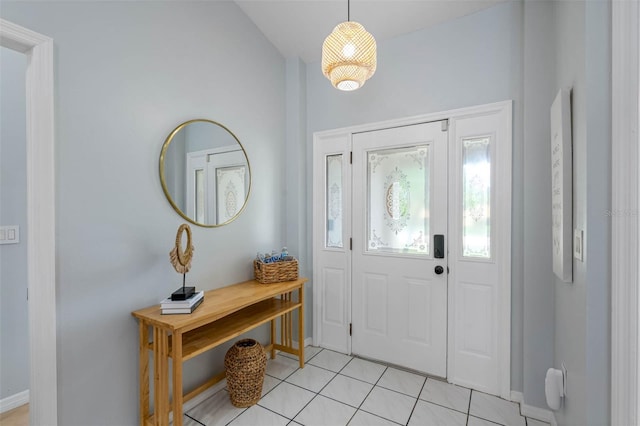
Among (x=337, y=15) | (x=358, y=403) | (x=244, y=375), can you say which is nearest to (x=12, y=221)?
(x=244, y=375)

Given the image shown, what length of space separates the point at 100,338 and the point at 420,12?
312 centimetres

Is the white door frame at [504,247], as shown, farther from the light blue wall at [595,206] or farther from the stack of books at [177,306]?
the stack of books at [177,306]

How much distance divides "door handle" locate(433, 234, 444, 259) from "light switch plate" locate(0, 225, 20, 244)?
3.05 metres

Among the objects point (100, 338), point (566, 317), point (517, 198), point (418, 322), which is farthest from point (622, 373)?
point (100, 338)

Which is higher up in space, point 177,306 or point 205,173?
point 205,173

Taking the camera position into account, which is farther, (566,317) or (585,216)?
(566,317)

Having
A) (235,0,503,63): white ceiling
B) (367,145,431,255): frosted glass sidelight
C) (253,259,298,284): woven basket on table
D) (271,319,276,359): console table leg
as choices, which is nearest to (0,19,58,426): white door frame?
(253,259,298,284): woven basket on table

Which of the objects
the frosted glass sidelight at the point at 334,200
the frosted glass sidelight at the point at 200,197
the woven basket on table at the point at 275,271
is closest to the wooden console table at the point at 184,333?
the woven basket on table at the point at 275,271

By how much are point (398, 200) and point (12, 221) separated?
2857 millimetres

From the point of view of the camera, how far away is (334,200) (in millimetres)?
2896

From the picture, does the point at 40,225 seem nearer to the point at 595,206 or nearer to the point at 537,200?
the point at 595,206

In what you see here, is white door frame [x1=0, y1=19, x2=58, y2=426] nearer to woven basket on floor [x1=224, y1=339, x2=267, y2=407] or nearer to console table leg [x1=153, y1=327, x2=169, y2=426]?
console table leg [x1=153, y1=327, x2=169, y2=426]

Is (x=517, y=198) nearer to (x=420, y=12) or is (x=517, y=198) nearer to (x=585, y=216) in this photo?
(x=585, y=216)

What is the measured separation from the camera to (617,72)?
958mm
